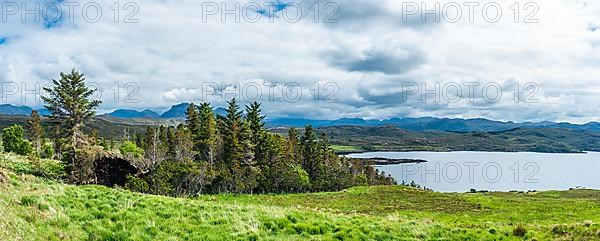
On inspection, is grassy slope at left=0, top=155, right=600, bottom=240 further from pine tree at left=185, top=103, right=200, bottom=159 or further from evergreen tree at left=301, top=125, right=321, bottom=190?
evergreen tree at left=301, top=125, right=321, bottom=190

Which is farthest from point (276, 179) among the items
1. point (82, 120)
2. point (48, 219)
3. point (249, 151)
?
point (48, 219)

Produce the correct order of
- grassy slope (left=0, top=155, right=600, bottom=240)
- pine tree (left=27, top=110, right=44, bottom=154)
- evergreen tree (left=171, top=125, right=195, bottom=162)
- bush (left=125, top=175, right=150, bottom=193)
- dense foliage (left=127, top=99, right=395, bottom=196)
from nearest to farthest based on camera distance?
grassy slope (left=0, top=155, right=600, bottom=240), bush (left=125, top=175, right=150, bottom=193), dense foliage (left=127, top=99, right=395, bottom=196), evergreen tree (left=171, top=125, right=195, bottom=162), pine tree (left=27, top=110, right=44, bottom=154)

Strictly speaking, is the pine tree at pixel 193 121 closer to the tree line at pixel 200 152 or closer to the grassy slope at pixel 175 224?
the tree line at pixel 200 152

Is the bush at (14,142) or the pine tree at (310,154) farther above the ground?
the bush at (14,142)

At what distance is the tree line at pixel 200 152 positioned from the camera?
45500 millimetres

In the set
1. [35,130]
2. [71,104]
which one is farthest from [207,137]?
[35,130]

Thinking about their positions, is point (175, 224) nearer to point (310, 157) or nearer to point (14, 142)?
point (14, 142)

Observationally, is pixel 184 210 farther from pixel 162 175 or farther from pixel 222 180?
pixel 222 180

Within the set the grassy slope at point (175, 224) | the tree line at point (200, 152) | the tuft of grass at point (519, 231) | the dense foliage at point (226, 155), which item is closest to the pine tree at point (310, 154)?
the tree line at point (200, 152)

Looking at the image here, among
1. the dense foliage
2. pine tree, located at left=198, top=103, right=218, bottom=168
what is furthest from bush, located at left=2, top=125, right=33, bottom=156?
pine tree, located at left=198, top=103, right=218, bottom=168

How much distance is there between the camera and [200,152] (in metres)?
66.1

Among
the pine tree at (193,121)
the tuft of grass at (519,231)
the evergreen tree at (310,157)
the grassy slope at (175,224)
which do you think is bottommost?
the evergreen tree at (310,157)

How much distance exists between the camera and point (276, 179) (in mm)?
70500

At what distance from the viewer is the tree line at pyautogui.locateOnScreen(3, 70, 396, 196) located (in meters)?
45.5
